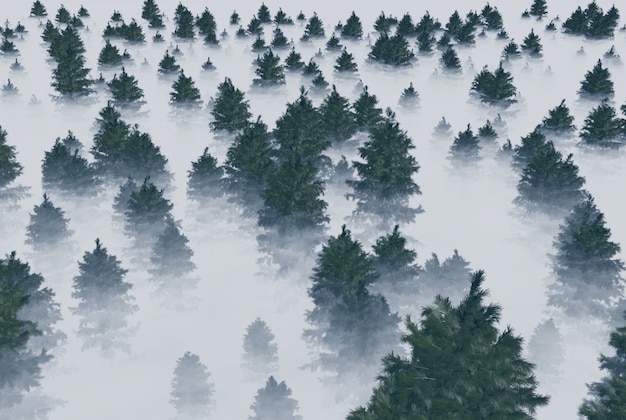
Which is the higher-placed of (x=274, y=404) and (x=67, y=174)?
(x=67, y=174)

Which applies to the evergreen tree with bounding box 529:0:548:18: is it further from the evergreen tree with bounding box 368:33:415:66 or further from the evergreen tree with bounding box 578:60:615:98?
Result: the evergreen tree with bounding box 578:60:615:98

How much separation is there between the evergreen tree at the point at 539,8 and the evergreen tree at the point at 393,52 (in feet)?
87.0

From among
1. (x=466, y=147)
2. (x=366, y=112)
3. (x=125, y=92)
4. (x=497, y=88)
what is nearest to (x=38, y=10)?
(x=125, y=92)

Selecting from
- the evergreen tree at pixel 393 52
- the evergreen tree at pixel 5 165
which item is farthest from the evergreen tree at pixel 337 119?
the evergreen tree at pixel 5 165

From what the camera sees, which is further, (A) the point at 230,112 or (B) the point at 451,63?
(B) the point at 451,63

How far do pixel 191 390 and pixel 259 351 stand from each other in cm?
359

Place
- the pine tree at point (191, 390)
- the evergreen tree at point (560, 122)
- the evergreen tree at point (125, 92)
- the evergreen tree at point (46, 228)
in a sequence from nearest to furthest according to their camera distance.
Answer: the pine tree at point (191, 390) < the evergreen tree at point (46, 228) < the evergreen tree at point (560, 122) < the evergreen tree at point (125, 92)

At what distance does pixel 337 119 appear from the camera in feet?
123

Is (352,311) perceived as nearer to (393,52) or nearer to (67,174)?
(67,174)

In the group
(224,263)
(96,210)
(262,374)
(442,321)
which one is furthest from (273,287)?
(442,321)

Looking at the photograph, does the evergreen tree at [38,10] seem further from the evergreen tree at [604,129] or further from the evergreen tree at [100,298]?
the evergreen tree at [604,129]

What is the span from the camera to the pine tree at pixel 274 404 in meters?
20.7

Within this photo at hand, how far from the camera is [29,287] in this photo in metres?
21.6

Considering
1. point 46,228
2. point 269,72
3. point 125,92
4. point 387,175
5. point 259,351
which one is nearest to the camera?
point 259,351
